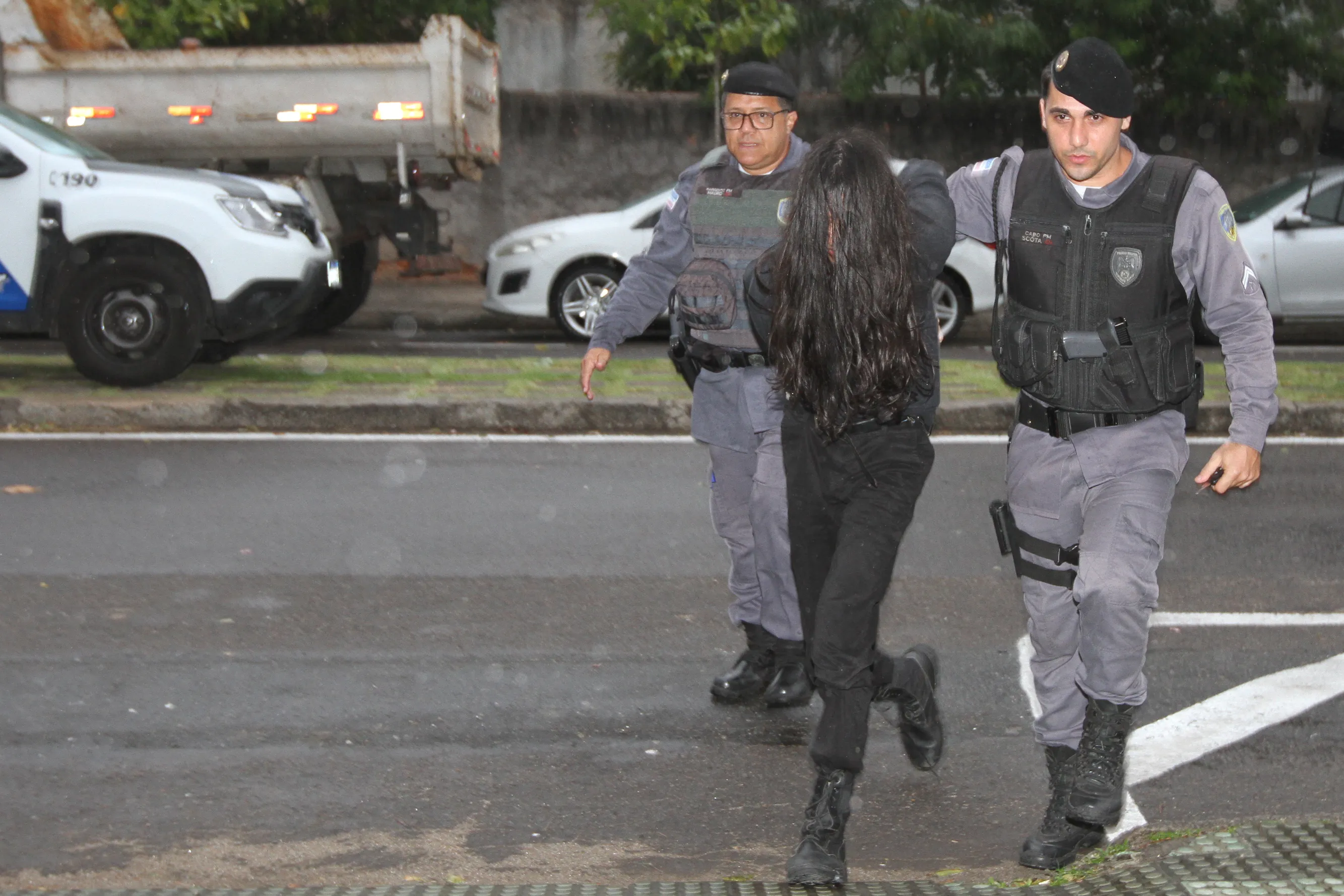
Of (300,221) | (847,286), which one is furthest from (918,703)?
(300,221)

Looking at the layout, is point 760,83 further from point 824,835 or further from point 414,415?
point 414,415

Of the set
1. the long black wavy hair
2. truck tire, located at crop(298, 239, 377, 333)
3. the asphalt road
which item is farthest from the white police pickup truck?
the long black wavy hair

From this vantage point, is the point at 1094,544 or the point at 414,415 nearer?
the point at 1094,544

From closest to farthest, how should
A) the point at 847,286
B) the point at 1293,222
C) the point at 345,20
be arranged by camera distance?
the point at 847,286, the point at 1293,222, the point at 345,20

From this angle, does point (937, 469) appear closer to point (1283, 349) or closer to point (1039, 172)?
point (1039, 172)

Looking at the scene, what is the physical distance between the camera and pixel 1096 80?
3.75 metres

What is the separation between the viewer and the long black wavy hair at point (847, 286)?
366 cm

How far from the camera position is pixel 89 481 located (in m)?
8.08

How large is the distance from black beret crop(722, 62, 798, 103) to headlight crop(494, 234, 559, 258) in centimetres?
930

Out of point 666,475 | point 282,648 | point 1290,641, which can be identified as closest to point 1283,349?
point 666,475

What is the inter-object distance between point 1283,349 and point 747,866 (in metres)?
11.5

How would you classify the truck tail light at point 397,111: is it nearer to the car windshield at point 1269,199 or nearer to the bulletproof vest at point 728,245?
the car windshield at point 1269,199

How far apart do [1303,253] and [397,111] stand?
7280mm

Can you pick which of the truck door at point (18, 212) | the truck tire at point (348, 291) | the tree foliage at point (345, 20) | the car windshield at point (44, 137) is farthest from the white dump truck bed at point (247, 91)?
the tree foliage at point (345, 20)
